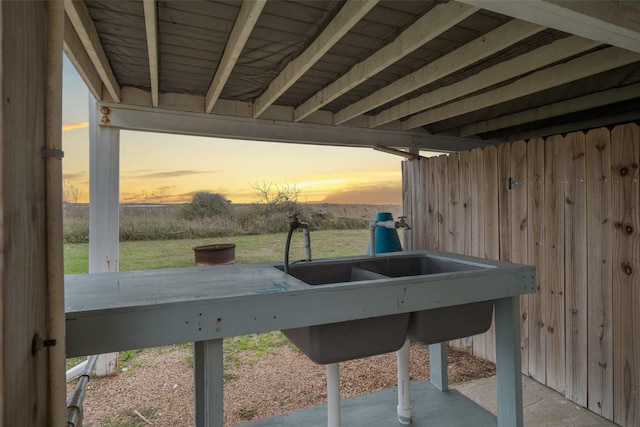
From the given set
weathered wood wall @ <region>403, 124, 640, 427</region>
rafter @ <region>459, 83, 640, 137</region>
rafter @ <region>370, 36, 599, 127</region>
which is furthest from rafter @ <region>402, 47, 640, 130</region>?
rafter @ <region>459, 83, 640, 137</region>

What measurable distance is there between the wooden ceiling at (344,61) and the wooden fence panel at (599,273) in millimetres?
542

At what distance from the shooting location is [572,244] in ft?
7.99

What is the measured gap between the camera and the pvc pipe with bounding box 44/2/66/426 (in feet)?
2.69

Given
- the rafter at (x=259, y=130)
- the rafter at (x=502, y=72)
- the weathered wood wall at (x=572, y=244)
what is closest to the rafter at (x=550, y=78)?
the rafter at (x=502, y=72)

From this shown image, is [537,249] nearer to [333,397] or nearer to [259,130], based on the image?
[333,397]

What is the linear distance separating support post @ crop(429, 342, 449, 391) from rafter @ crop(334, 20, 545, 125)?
1.95m

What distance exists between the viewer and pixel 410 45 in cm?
191

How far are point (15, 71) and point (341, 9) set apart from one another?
1.43m

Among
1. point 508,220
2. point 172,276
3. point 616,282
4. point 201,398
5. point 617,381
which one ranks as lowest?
point 617,381

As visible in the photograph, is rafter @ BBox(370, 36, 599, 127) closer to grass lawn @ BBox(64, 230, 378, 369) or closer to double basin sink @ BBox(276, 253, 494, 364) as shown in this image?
double basin sink @ BBox(276, 253, 494, 364)

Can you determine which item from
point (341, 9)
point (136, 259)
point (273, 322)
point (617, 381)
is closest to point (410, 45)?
point (341, 9)

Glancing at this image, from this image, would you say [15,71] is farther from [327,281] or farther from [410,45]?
[410,45]

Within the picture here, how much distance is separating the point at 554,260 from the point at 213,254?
2.91 metres

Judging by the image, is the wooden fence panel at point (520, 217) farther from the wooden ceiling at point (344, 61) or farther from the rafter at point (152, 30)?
the rafter at point (152, 30)
